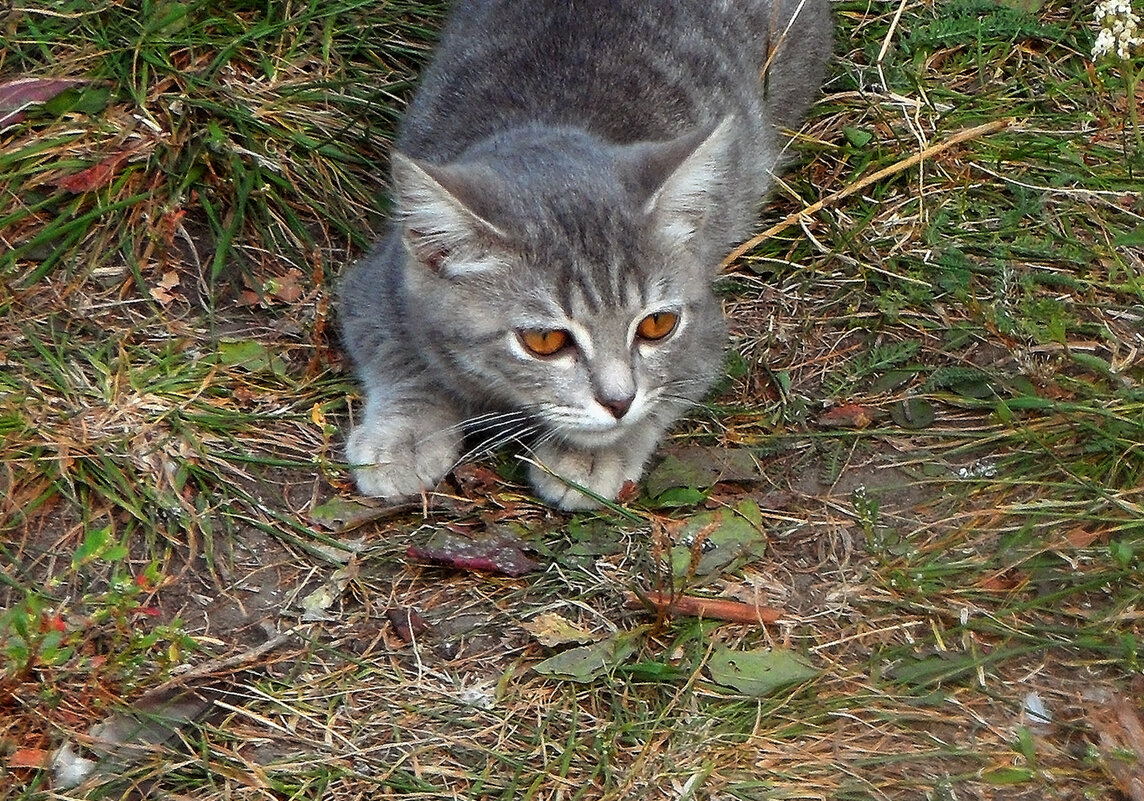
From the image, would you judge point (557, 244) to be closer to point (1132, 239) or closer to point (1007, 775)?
point (1007, 775)

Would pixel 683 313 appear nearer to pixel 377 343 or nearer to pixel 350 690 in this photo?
pixel 377 343

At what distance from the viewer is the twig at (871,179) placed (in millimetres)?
4133

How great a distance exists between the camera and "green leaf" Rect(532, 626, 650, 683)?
287cm

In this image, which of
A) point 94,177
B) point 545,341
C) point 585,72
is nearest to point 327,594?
point 545,341

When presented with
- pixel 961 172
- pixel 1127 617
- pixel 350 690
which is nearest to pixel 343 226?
pixel 350 690

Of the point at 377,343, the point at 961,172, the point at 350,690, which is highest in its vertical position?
the point at 961,172

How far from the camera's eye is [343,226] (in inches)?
159

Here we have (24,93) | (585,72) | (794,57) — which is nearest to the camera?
(585,72)

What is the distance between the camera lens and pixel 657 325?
3.21 m

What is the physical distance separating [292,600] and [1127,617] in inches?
76.0

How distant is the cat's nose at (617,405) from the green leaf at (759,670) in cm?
61

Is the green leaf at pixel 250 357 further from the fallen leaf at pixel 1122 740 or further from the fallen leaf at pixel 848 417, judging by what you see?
the fallen leaf at pixel 1122 740

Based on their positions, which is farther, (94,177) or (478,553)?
(94,177)

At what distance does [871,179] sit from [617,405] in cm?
161
